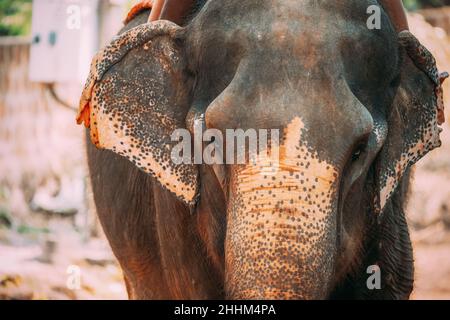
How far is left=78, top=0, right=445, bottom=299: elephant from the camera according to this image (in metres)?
2.96

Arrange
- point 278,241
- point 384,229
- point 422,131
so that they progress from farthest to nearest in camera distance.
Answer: point 384,229 < point 422,131 < point 278,241

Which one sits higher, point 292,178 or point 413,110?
point 413,110

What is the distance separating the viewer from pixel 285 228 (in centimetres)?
289

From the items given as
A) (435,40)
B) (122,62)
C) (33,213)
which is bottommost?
(33,213)

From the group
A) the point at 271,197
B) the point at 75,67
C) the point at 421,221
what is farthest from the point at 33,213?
the point at 271,197

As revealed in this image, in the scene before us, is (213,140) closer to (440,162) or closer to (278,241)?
(278,241)

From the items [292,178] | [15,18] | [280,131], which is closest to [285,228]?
[292,178]

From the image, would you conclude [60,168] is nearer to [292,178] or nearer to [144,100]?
[144,100]

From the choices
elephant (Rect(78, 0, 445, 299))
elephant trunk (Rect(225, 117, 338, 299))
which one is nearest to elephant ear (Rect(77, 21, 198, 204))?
elephant (Rect(78, 0, 445, 299))

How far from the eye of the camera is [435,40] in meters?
8.66

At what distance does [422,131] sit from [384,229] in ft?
1.34

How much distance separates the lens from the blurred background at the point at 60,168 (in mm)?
7633

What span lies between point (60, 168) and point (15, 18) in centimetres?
202

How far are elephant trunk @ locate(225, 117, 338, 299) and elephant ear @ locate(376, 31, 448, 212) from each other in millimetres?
522
